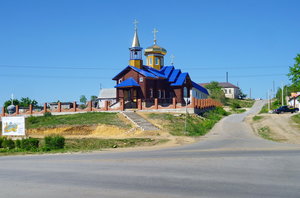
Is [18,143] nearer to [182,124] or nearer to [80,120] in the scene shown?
[80,120]

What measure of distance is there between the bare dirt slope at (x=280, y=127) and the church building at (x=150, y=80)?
11.6 m

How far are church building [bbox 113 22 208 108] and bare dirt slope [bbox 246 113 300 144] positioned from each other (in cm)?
1161

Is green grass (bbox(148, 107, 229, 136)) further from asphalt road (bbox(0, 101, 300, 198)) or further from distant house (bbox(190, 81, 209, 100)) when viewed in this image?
distant house (bbox(190, 81, 209, 100))

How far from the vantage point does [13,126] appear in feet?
87.9

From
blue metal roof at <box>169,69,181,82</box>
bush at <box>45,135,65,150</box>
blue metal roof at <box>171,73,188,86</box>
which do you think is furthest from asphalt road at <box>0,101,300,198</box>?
blue metal roof at <box>169,69,181,82</box>

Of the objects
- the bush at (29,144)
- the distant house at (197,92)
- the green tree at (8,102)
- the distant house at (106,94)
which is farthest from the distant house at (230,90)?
the bush at (29,144)

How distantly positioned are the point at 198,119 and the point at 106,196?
95.5ft

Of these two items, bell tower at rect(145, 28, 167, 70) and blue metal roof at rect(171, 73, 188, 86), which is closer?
blue metal roof at rect(171, 73, 188, 86)

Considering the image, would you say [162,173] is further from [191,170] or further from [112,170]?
[112,170]

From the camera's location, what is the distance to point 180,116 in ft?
117

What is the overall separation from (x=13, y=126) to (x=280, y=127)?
22836mm

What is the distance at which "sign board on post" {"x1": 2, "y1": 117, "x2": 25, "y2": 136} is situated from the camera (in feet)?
87.2

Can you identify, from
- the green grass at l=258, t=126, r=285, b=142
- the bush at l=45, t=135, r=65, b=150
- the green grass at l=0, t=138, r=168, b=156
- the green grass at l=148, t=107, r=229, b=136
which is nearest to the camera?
the bush at l=45, t=135, r=65, b=150

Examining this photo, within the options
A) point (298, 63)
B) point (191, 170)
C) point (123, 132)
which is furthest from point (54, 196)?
point (298, 63)
